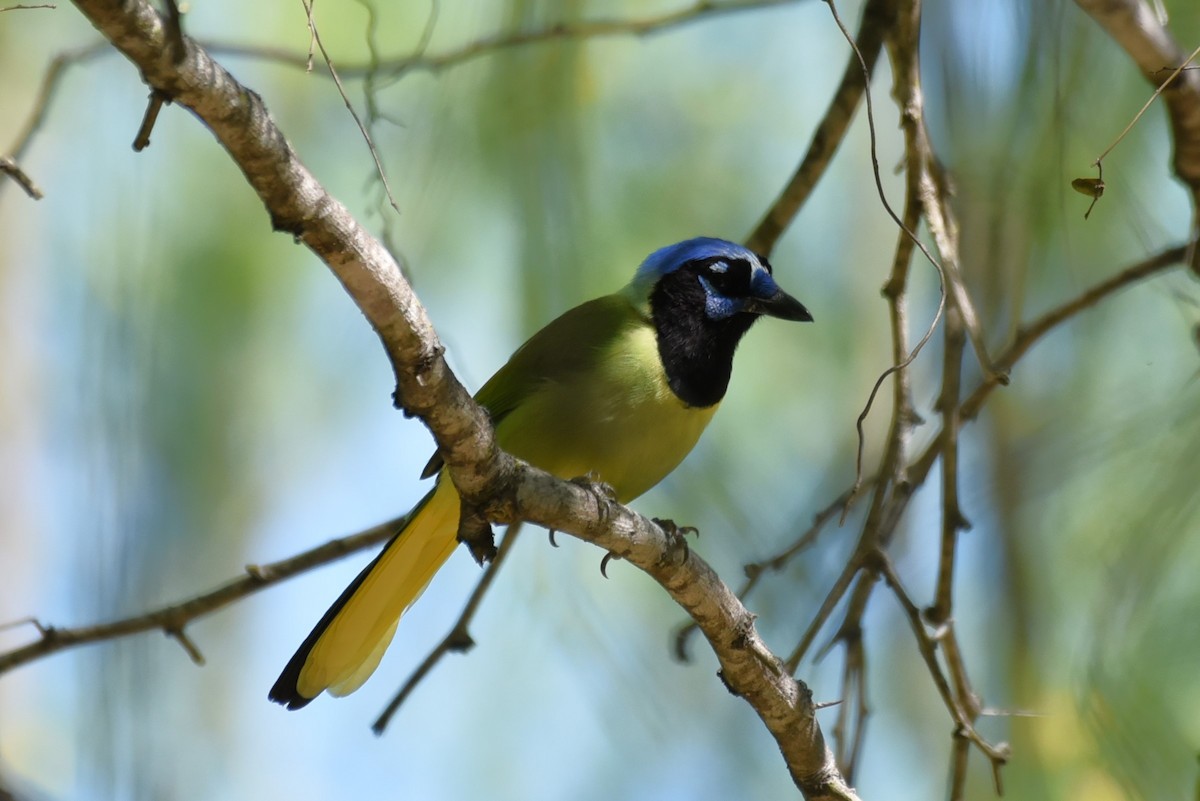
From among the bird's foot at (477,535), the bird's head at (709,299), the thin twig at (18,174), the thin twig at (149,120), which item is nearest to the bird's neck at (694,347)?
the bird's head at (709,299)

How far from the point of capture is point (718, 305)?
14.6 ft

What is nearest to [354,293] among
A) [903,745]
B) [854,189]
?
[903,745]

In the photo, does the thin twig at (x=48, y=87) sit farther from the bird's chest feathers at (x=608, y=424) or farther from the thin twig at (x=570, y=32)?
the bird's chest feathers at (x=608, y=424)

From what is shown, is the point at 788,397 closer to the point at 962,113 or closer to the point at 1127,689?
the point at 962,113

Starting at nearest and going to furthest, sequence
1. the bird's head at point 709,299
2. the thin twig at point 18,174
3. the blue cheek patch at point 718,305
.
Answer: the thin twig at point 18,174, the bird's head at point 709,299, the blue cheek patch at point 718,305

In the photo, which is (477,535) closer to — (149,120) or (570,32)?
(149,120)

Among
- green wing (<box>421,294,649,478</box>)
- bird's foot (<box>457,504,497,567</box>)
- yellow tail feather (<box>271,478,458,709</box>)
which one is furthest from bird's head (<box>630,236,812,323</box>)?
bird's foot (<box>457,504,497,567</box>)

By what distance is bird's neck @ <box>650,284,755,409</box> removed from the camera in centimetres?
403

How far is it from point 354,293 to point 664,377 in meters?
1.92

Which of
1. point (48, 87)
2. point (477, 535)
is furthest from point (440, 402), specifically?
point (48, 87)

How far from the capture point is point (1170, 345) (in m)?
4.64

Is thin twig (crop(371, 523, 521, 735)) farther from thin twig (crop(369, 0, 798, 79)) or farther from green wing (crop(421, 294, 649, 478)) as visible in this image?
thin twig (crop(369, 0, 798, 79))

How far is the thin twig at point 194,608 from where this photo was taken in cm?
360

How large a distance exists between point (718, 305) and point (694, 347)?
11.8 inches
